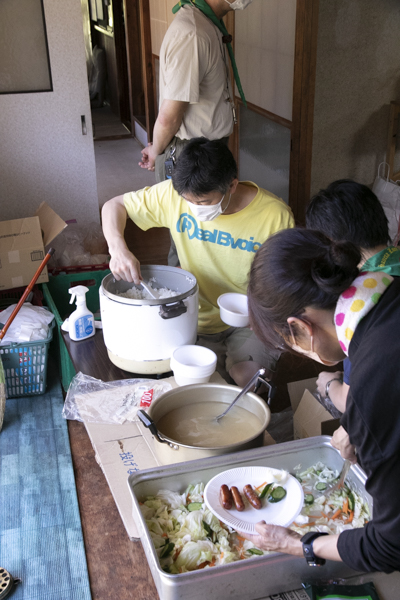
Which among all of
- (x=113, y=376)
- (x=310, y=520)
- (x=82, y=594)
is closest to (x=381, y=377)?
(x=310, y=520)

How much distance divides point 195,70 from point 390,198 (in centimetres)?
151

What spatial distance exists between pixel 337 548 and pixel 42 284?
81.1 inches

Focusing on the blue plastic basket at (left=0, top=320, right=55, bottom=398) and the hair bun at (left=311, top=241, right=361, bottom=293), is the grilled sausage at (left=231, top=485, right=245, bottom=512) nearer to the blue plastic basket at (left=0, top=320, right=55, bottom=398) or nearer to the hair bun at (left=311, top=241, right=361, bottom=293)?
the hair bun at (left=311, top=241, right=361, bottom=293)

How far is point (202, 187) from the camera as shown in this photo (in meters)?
1.85

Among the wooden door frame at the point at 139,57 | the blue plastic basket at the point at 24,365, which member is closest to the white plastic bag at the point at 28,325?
the blue plastic basket at the point at 24,365

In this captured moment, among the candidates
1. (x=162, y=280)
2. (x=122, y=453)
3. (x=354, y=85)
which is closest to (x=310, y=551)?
(x=122, y=453)

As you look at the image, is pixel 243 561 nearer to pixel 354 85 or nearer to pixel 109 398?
pixel 109 398

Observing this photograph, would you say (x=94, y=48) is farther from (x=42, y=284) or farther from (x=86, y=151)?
(x=42, y=284)

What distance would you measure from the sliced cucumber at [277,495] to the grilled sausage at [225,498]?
92 millimetres

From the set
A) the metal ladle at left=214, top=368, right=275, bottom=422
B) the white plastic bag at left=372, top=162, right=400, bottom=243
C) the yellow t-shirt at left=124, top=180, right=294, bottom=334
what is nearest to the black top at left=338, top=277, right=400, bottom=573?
the metal ladle at left=214, top=368, right=275, bottom=422

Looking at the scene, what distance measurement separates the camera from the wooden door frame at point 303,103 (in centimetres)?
318

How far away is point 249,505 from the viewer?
3.95ft

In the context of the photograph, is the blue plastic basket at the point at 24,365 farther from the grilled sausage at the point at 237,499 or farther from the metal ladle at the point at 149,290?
the grilled sausage at the point at 237,499

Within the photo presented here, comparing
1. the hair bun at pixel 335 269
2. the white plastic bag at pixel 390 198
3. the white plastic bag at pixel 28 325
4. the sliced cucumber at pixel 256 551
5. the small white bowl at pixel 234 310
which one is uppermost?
the hair bun at pixel 335 269
